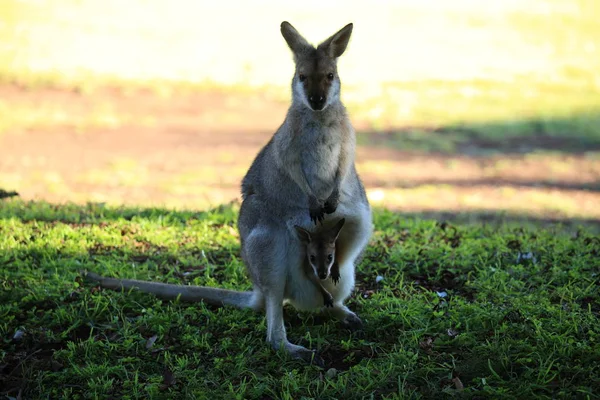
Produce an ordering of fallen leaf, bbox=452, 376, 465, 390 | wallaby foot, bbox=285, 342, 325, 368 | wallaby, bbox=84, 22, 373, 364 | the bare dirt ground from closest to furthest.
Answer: fallen leaf, bbox=452, 376, 465, 390, wallaby foot, bbox=285, 342, 325, 368, wallaby, bbox=84, 22, 373, 364, the bare dirt ground

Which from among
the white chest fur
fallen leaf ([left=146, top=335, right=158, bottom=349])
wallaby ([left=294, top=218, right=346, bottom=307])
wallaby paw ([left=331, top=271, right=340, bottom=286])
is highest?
the white chest fur

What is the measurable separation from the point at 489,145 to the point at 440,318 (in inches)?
285

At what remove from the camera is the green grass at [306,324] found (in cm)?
368

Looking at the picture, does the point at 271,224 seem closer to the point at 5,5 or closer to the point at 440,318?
the point at 440,318

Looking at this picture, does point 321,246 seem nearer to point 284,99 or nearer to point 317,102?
point 317,102

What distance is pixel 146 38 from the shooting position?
15773 mm

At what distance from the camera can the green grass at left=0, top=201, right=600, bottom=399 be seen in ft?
12.1

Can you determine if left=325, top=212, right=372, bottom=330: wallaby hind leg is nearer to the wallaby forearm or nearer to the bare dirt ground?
the wallaby forearm

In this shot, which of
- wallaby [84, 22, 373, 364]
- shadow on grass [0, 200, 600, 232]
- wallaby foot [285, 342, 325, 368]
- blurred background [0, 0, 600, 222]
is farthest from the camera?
blurred background [0, 0, 600, 222]

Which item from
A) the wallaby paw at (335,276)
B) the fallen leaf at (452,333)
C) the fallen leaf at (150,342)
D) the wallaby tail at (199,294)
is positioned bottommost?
the fallen leaf at (150,342)

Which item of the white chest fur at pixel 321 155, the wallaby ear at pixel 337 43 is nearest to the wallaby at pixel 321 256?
the white chest fur at pixel 321 155

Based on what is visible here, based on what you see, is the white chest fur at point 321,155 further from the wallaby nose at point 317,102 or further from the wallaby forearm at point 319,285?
the wallaby forearm at point 319,285

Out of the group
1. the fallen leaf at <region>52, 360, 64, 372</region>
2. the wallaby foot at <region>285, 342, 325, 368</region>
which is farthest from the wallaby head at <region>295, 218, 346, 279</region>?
the fallen leaf at <region>52, 360, 64, 372</region>

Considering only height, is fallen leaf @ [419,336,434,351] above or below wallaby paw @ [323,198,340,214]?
below
